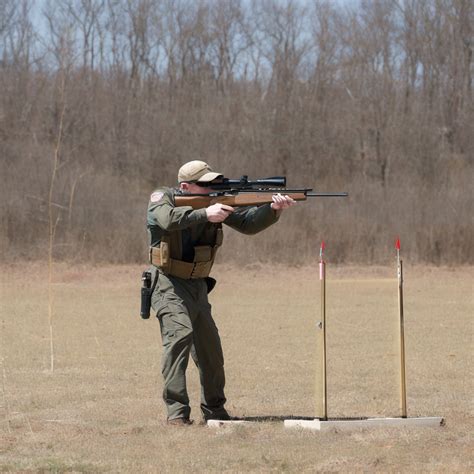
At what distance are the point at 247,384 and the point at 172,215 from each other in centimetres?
349

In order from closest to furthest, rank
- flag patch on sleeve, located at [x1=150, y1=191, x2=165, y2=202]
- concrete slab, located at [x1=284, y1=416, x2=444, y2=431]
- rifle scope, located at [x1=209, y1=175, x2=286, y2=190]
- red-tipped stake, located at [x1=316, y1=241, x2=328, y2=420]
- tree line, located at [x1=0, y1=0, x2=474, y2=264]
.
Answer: concrete slab, located at [x1=284, y1=416, x2=444, y2=431] → red-tipped stake, located at [x1=316, y1=241, x2=328, y2=420] → flag patch on sleeve, located at [x1=150, y1=191, x2=165, y2=202] → rifle scope, located at [x1=209, y1=175, x2=286, y2=190] → tree line, located at [x1=0, y1=0, x2=474, y2=264]

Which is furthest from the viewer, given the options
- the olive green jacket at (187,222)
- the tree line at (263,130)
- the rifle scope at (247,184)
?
the tree line at (263,130)

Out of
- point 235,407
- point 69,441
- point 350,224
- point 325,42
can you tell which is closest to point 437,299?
point 350,224

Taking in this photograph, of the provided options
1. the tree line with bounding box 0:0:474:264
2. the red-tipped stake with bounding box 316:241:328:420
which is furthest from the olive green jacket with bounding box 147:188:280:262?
the tree line with bounding box 0:0:474:264

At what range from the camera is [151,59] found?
138ft

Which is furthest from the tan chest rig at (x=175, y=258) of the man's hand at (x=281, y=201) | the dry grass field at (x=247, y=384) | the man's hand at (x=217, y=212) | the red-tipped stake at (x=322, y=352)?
the dry grass field at (x=247, y=384)

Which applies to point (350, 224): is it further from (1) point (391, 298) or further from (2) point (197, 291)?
(2) point (197, 291)

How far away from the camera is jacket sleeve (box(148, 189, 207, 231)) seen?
7.90 metres

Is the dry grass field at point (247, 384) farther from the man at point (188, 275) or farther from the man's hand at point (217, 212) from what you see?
the man's hand at point (217, 212)

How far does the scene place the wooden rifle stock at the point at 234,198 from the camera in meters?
8.20

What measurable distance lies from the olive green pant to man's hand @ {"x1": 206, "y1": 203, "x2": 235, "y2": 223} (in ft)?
2.18

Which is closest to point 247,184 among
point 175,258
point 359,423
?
point 175,258

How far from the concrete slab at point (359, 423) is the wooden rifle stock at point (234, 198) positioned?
168 cm

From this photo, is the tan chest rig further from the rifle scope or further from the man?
the rifle scope
